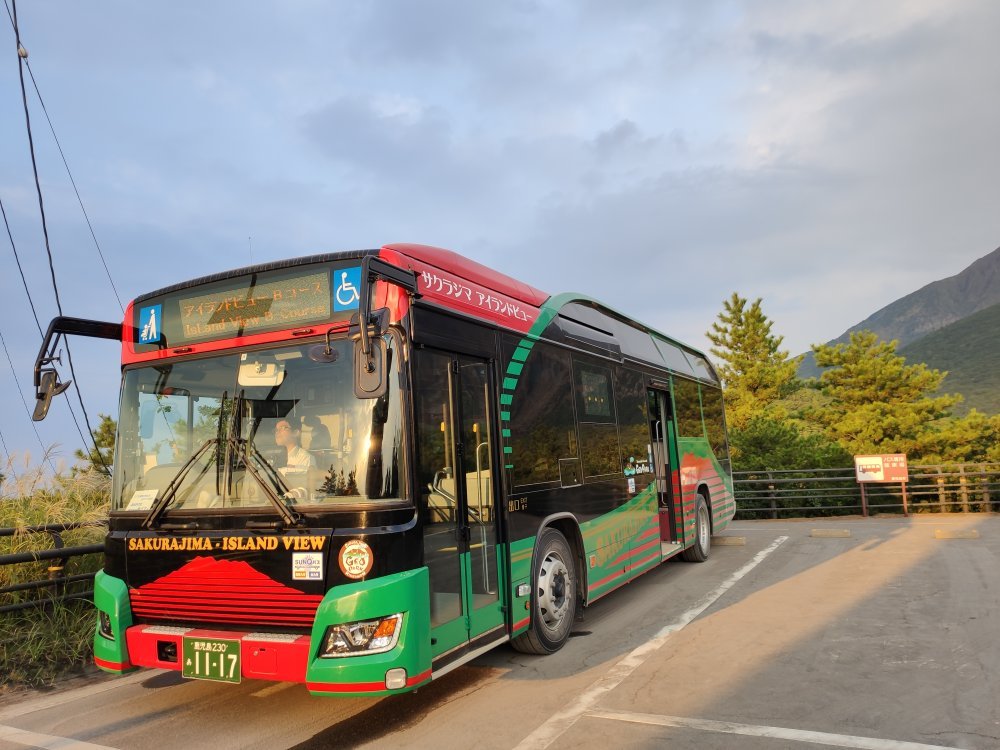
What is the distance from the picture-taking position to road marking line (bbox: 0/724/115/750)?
4.39 m

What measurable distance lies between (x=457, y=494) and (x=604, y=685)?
1806 mm

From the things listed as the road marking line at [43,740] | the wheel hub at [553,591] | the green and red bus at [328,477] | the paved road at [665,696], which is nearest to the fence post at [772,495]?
the paved road at [665,696]

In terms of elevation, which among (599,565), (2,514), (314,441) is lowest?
(599,565)

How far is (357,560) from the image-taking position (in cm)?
412

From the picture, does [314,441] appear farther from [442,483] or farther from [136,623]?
[136,623]

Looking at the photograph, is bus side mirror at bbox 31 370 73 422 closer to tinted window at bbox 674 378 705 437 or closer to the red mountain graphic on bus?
the red mountain graphic on bus

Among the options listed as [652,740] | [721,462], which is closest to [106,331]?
[652,740]

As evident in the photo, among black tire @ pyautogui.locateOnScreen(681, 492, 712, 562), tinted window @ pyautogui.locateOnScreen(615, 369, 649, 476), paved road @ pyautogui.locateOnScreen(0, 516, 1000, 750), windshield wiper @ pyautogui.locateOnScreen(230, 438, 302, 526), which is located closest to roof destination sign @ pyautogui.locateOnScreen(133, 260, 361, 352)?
windshield wiper @ pyautogui.locateOnScreen(230, 438, 302, 526)

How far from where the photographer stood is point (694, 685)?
5.04 metres

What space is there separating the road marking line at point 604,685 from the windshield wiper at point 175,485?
2.72 metres

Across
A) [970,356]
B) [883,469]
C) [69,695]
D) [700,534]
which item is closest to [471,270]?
[69,695]

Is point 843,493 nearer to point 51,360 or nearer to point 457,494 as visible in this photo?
point 457,494

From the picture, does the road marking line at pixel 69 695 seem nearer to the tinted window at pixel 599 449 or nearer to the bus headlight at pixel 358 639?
the bus headlight at pixel 358 639

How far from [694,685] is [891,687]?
1349 mm
